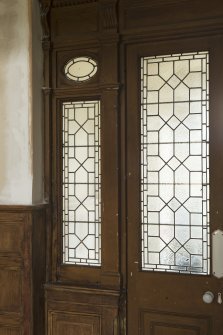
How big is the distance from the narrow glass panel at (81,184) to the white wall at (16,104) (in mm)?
235

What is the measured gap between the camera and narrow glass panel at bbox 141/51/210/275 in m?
2.57

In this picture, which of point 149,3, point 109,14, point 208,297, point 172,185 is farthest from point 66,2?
point 208,297

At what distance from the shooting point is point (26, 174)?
2707mm

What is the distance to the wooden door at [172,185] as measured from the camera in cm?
254

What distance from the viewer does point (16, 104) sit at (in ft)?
8.98

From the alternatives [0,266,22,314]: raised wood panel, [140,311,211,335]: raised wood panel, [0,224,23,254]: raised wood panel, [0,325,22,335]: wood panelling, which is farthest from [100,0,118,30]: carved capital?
[0,325,22,335]: wood panelling

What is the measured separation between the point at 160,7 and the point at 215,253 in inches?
61.6

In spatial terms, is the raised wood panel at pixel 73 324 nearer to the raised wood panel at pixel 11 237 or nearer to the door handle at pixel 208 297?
the raised wood panel at pixel 11 237

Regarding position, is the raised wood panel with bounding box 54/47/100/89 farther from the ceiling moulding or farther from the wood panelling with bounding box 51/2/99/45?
the ceiling moulding

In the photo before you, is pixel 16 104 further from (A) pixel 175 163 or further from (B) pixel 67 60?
(A) pixel 175 163

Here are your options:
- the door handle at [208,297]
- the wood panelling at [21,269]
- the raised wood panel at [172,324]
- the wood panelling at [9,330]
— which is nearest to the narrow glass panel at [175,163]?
the door handle at [208,297]

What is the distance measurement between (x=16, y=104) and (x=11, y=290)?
48.5 inches

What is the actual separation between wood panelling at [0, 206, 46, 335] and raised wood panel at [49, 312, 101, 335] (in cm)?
9

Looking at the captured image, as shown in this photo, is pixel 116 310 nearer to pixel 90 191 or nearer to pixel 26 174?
pixel 90 191
